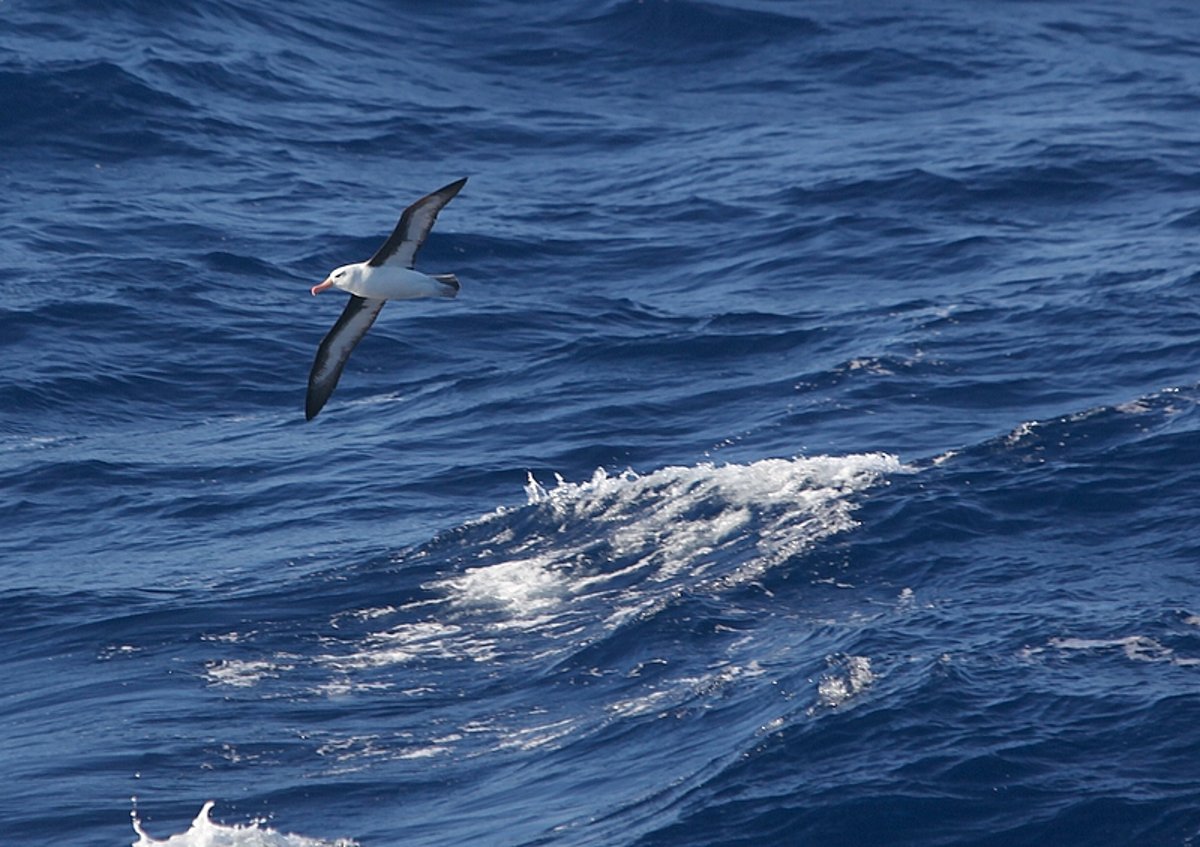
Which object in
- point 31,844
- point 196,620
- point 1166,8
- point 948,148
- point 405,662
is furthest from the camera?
point 1166,8

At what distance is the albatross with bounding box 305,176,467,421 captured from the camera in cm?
2144

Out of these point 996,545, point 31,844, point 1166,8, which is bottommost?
point 31,844

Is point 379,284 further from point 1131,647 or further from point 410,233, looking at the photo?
point 1131,647

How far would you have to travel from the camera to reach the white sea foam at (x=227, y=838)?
2084 cm

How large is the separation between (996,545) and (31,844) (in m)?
11.6

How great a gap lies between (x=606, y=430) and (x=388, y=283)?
8318 millimetres

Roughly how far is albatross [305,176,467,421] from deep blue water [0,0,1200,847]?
3681mm

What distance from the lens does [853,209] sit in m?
37.9

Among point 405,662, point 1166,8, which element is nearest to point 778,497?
point 405,662

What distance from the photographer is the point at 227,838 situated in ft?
68.7

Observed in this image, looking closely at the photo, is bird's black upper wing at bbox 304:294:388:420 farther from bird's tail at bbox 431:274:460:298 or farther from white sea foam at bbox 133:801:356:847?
white sea foam at bbox 133:801:356:847

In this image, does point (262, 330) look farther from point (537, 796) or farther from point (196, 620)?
point (537, 796)

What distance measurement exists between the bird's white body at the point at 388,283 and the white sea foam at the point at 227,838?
574 cm

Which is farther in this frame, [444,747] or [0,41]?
[0,41]
